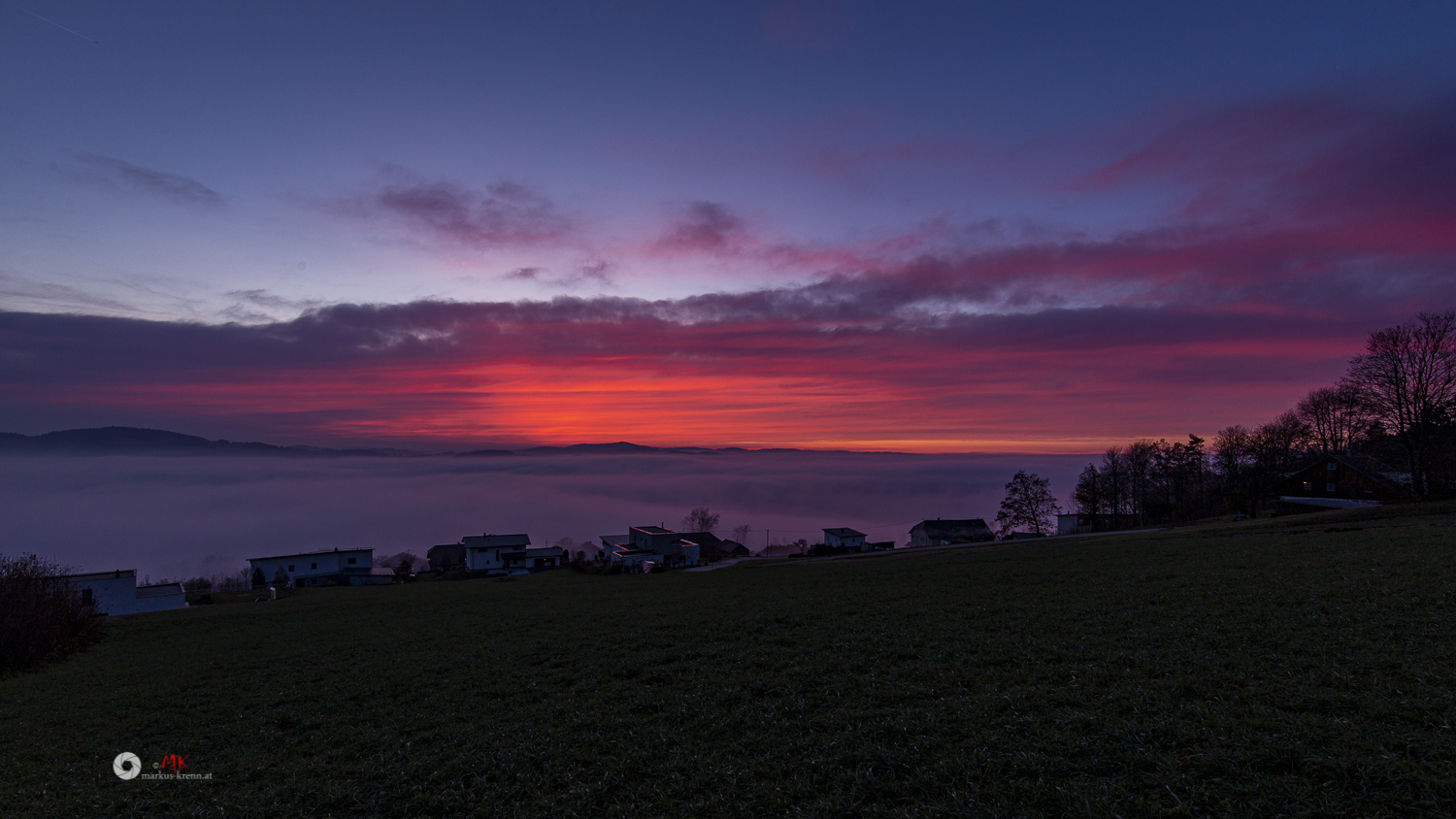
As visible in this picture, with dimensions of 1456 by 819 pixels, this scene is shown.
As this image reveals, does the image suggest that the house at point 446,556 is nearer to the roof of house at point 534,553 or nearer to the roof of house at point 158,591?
the roof of house at point 534,553

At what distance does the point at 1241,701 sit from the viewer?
8.66m

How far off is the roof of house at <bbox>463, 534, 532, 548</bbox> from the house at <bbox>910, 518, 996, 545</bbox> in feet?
218

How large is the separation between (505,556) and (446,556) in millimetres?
23910

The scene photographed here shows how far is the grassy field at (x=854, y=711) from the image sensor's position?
711cm

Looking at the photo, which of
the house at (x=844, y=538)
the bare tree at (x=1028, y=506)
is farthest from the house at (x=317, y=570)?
the bare tree at (x=1028, y=506)

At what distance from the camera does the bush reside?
24219 millimetres

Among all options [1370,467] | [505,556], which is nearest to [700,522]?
[505,556]

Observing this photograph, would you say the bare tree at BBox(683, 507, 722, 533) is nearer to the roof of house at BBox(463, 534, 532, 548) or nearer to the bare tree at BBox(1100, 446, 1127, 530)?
the roof of house at BBox(463, 534, 532, 548)

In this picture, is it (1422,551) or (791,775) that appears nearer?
(791,775)

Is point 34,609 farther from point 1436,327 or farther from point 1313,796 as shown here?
point 1436,327

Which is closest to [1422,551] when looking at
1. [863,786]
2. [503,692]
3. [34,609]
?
[863,786]

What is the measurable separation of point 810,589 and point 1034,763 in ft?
72.9

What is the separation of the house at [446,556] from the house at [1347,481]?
11680 centimetres

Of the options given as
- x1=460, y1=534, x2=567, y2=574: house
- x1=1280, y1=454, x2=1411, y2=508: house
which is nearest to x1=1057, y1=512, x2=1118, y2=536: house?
x1=1280, y1=454, x2=1411, y2=508: house
